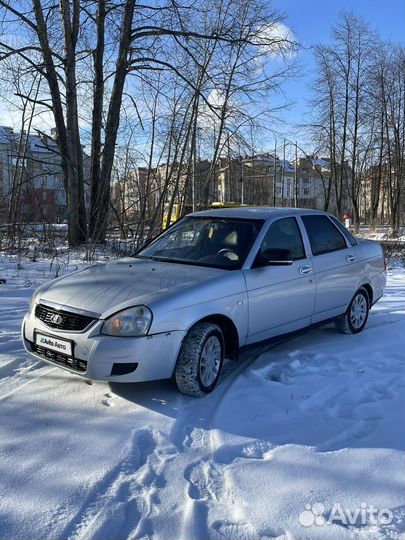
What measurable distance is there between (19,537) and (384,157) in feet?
121

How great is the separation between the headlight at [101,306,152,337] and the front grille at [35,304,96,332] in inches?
6.5

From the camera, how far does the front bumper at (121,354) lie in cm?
360

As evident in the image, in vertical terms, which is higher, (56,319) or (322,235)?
(322,235)

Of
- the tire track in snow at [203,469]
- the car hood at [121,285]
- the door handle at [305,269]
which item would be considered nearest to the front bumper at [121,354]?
the car hood at [121,285]

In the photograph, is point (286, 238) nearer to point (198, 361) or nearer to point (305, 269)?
point (305, 269)

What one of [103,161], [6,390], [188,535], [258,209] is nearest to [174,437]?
[188,535]

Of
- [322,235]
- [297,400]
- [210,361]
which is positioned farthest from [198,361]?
[322,235]

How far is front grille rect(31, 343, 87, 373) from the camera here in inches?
146

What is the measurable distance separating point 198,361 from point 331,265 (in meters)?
2.42

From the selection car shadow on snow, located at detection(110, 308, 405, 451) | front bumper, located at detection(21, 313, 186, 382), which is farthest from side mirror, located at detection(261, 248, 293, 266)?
front bumper, located at detection(21, 313, 186, 382)

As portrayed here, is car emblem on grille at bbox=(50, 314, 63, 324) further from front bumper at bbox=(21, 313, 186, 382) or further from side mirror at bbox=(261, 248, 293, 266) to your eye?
side mirror at bbox=(261, 248, 293, 266)

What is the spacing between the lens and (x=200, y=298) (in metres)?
3.96

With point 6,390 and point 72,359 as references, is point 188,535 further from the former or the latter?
point 6,390

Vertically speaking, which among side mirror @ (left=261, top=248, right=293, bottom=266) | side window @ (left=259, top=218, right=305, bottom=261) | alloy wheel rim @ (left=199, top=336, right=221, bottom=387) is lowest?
alloy wheel rim @ (left=199, top=336, right=221, bottom=387)
